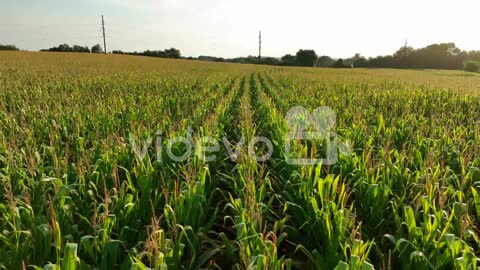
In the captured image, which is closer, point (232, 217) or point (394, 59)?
point (232, 217)

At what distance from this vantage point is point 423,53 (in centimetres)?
9119

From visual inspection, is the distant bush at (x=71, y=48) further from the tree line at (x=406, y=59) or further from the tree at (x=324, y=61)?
the tree at (x=324, y=61)

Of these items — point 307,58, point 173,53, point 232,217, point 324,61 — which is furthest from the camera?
point 324,61

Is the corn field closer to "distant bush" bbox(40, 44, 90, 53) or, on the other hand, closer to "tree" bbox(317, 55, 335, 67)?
"distant bush" bbox(40, 44, 90, 53)

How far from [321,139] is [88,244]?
313cm

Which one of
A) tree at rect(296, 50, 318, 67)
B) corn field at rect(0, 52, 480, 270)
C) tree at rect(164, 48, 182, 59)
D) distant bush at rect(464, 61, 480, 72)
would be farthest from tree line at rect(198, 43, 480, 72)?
corn field at rect(0, 52, 480, 270)

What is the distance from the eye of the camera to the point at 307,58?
83.8m

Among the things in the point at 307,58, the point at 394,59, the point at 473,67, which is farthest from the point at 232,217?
the point at 394,59

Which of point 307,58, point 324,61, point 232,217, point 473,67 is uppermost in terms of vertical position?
point 307,58

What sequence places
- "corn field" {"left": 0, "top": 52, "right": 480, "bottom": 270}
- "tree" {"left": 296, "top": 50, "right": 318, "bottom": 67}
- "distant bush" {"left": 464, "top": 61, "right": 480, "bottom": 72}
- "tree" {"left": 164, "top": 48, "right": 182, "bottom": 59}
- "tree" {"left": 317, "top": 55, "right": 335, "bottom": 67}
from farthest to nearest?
"tree" {"left": 317, "top": 55, "right": 335, "bottom": 67}, "tree" {"left": 296, "top": 50, "right": 318, "bottom": 67}, "tree" {"left": 164, "top": 48, "right": 182, "bottom": 59}, "distant bush" {"left": 464, "top": 61, "right": 480, "bottom": 72}, "corn field" {"left": 0, "top": 52, "right": 480, "bottom": 270}

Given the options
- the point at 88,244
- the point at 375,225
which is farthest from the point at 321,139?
the point at 88,244

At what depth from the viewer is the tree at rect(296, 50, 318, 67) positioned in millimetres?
83312

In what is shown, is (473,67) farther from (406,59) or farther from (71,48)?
(71,48)

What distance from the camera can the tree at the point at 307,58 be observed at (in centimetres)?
8331
